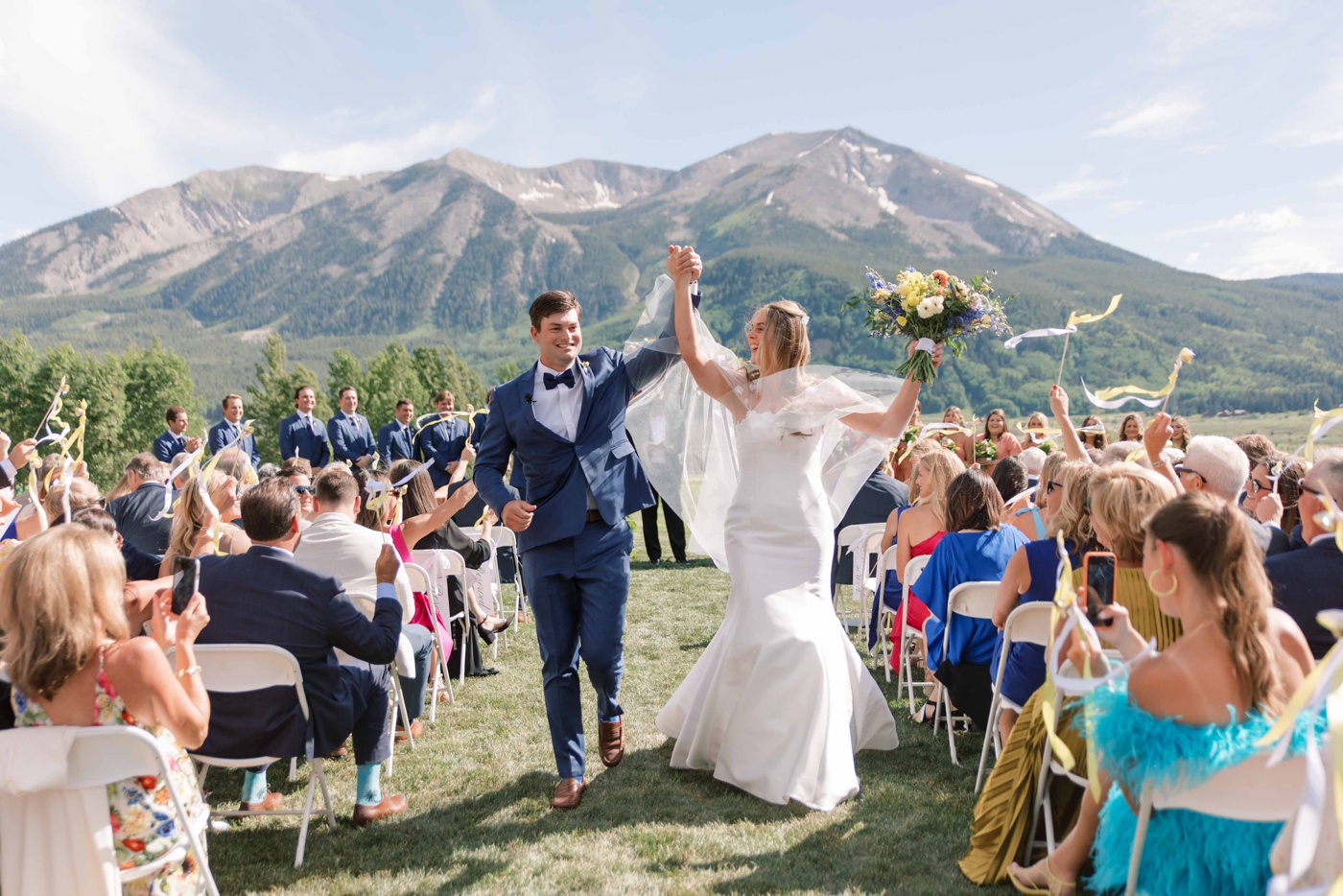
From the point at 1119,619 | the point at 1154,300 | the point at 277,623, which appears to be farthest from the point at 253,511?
the point at 1154,300

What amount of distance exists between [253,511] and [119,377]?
2503 inches

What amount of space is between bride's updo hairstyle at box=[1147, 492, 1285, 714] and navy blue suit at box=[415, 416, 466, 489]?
10440 mm

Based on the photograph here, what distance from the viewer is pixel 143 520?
6.15 metres

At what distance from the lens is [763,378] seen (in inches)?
183

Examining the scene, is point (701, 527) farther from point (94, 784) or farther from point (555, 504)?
point (94, 784)

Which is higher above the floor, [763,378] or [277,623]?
[763,378]

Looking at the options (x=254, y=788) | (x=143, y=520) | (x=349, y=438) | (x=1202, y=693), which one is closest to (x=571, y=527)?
(x=254, y=788)

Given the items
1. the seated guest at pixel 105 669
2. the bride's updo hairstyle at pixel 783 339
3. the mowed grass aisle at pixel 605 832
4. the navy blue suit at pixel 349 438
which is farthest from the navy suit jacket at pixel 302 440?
the seated guest at pixel 105 669

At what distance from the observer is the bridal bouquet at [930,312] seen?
4480 millimetres

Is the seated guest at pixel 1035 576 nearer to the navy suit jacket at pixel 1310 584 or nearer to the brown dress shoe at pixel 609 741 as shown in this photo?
the navy suit jacket at pixel 1310 584

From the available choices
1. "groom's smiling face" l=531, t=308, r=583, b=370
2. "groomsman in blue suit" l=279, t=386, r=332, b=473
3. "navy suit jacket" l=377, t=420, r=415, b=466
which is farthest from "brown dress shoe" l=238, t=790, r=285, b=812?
"navy suit jacket" l=377, t=420, r=415, b=466

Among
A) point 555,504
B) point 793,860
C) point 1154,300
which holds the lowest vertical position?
point 793,860

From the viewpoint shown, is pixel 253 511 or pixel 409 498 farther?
pixel 409 498

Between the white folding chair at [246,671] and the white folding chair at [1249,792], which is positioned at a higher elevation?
the white folding chair at [246,671]
